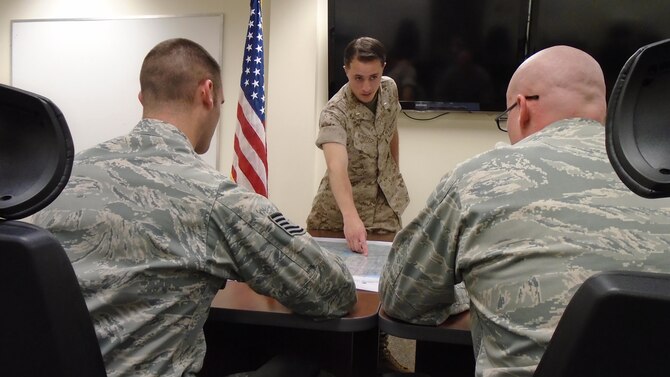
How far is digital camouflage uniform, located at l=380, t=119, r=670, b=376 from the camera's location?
0.74m

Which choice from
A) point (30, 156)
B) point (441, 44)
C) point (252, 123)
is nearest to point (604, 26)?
point (441, 44)

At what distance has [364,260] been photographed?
62.1 inches

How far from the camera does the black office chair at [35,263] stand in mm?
537

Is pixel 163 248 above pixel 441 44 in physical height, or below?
below

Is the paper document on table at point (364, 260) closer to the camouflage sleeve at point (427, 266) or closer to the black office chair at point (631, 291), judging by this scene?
the camouflage sleeve at point (427, 266)

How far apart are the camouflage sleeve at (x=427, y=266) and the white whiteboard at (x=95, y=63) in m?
3.09

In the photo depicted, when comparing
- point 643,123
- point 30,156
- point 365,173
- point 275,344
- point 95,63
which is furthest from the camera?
point 95,63

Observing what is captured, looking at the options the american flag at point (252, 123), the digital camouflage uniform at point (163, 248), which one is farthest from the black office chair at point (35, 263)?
the american flag at point (252, 123)

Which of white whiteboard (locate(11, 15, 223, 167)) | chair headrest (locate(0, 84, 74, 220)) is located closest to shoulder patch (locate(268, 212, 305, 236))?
chair headrest (locate(0, 84, 74, 220))

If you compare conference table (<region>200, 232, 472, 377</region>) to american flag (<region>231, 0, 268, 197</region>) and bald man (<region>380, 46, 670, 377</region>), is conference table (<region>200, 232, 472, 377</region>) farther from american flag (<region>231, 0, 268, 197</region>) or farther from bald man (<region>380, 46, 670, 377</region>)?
american flag (<region>231, 0, 268, 197</region>)

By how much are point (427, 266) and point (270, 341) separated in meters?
0.71

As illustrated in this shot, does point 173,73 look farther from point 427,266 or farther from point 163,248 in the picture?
point 427,266

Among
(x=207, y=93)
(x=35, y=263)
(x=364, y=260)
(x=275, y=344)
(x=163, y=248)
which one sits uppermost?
(x=207, y=93)

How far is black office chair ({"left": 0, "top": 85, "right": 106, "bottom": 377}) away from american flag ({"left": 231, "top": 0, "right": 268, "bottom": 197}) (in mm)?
2258
